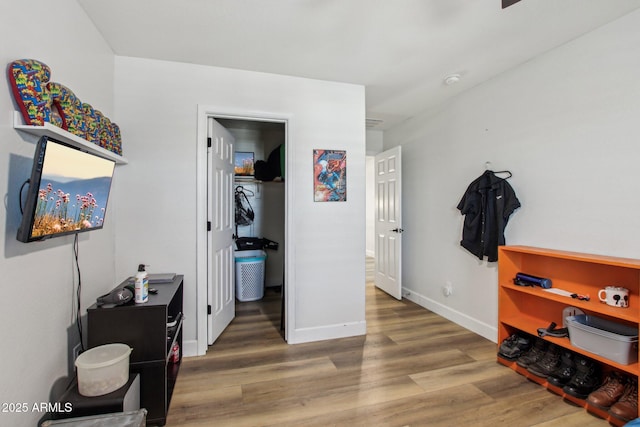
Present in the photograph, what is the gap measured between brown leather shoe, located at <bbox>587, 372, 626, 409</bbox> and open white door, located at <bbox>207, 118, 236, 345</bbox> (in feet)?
9.18

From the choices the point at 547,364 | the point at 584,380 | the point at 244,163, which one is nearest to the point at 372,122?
the point at 244,163

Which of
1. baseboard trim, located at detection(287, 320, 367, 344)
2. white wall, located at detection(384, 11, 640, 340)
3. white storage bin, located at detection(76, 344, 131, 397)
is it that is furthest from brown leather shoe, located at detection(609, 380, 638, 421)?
white storage bin, located at detection(76, 344, 131, 397)

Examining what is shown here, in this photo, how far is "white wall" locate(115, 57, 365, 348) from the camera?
2344 millimetres

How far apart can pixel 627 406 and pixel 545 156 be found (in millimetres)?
1699

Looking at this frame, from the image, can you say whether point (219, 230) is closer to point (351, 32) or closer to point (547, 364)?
point (351, 32)

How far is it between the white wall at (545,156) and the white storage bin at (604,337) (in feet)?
1.56

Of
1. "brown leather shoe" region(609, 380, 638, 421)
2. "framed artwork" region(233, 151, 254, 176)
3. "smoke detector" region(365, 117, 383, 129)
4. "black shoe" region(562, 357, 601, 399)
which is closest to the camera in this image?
"brown leather shoe" region(609, 380, 638, 421)

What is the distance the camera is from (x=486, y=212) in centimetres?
269

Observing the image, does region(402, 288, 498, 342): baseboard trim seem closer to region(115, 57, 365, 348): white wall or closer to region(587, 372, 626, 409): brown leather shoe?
region(587, 372, 626, 409): brown leather shoe

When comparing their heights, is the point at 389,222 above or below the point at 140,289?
above

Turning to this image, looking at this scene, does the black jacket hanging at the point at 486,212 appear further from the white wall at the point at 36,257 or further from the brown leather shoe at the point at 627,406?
the white wall at the point at 36,257

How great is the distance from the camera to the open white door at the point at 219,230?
8.36ft

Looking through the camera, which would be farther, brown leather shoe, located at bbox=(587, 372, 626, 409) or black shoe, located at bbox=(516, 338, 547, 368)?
black shoe, located at bbox=(516, 338, 547, 368)

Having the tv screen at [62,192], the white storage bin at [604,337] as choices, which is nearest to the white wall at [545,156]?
the white storage bin at [604,337]
